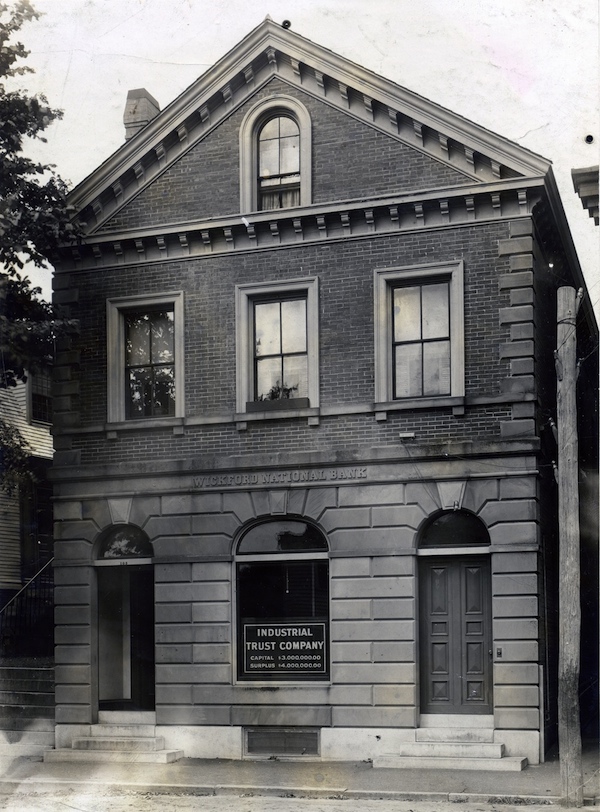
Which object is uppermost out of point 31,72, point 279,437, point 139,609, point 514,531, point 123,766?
point 31,72

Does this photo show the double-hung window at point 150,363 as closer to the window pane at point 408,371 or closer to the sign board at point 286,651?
the window pane at point 408,371

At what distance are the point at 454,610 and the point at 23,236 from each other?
7.62m

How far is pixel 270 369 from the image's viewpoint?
48.1 feet

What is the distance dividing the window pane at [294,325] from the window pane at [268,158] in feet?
6.17

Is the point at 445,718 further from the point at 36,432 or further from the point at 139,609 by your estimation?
the point at 36,432

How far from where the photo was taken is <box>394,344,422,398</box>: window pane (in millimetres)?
14562

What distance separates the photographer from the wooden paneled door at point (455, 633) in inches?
570

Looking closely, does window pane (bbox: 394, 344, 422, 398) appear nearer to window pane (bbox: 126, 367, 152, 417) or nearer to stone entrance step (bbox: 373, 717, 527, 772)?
window pane (bbox: 126, 367, 152, 417)

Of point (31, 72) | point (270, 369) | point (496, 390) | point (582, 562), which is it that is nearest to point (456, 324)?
point (496, 390)

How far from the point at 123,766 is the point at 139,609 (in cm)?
208

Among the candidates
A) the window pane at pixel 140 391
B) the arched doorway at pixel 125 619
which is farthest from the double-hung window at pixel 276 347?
the arched doorway at pixel 125 619

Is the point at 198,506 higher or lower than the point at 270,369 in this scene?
lower

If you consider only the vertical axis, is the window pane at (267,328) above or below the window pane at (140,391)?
above

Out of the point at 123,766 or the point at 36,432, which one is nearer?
the point at 123,766
